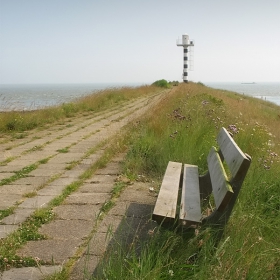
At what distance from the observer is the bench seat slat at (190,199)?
2.37m

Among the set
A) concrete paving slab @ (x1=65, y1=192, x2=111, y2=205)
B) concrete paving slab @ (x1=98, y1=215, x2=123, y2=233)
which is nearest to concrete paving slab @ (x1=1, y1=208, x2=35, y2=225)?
concrete paving slab @ (x1=65, y1=192, x2=111, y2=205)

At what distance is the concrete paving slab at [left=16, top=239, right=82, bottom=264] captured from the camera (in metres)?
2.60

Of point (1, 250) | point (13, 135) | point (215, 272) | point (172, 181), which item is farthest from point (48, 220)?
point (13, 135)

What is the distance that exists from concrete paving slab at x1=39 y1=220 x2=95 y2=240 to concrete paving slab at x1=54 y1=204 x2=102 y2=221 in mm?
95

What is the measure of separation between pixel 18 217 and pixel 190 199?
64.3 inches

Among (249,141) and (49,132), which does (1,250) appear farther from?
(49,132)

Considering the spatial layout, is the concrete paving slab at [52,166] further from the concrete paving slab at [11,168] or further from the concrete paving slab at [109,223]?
the concrete paving slab at [109,223]

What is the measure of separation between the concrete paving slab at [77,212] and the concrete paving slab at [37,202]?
198 millimetres

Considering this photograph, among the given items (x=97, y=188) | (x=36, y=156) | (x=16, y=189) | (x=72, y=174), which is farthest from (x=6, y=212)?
(x=36, y=156)

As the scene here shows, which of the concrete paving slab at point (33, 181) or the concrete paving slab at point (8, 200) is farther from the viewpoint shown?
the concrete paving slab at point (33, 181)

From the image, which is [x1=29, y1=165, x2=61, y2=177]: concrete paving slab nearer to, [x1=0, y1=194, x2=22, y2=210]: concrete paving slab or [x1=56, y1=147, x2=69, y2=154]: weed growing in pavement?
[x1=0, y1=194, x2=22, y2=210]: concrete paving slab

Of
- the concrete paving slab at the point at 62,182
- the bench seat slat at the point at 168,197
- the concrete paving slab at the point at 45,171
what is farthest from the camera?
the concrete paving slab at the point at 45,171

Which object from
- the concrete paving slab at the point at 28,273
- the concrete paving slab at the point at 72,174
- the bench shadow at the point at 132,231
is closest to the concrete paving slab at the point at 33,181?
the concrete paving slab at the point at 72,174

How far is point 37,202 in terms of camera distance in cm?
382
